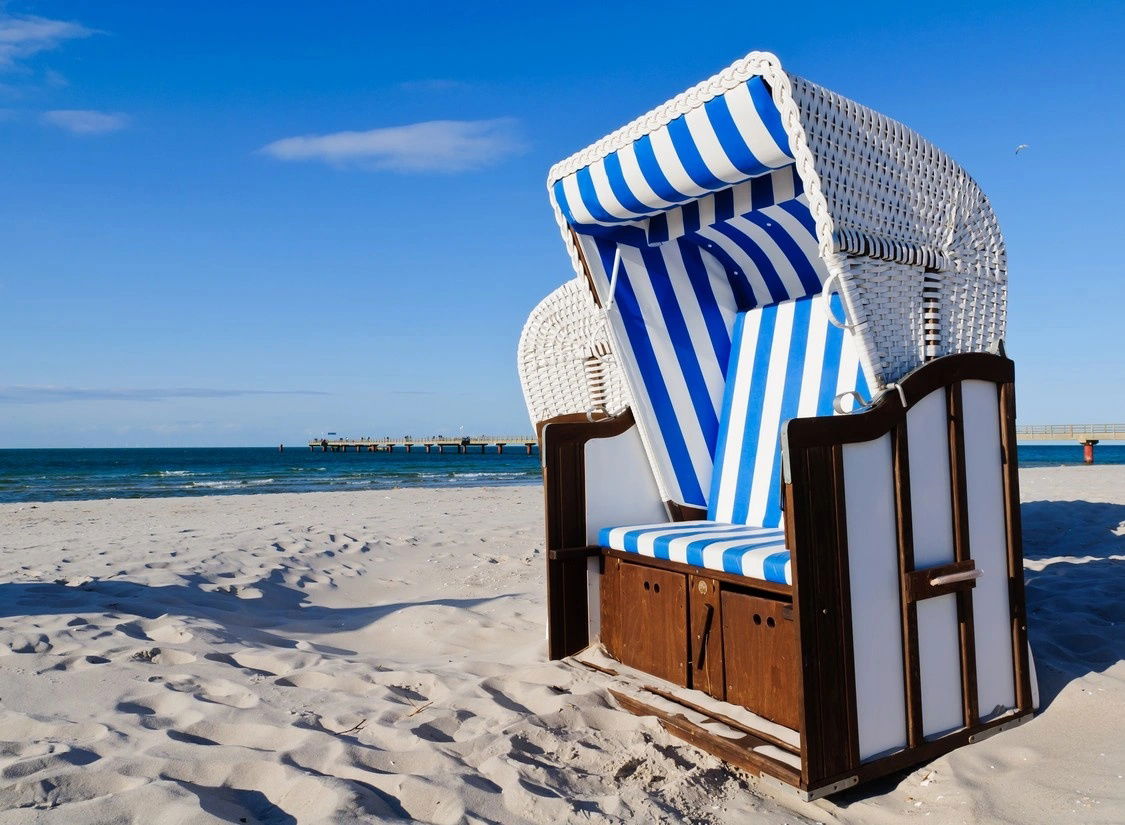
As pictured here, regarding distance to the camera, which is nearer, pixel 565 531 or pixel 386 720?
pixel 386 720

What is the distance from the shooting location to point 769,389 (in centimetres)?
360

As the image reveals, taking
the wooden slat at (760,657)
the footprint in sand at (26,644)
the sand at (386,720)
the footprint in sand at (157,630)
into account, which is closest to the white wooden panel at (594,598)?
the sand at (386,720)

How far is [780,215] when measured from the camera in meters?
3.32

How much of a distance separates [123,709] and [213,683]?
361mm

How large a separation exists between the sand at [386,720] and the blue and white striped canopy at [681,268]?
3.94 feet

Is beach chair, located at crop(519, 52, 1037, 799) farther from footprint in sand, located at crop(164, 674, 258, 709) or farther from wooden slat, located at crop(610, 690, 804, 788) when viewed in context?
footprint in sand, located at crop(164, 674, 258, 709)

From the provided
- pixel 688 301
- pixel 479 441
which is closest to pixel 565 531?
pixel 688 301

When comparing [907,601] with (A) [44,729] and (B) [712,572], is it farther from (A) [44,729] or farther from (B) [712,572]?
(A) [44,729]

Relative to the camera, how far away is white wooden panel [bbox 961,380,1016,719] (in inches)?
105

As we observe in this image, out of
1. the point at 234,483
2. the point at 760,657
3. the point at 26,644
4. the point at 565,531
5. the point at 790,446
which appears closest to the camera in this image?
the point at 790,446

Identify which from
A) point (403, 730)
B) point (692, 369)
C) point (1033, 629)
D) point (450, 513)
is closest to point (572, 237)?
point (692, 369)

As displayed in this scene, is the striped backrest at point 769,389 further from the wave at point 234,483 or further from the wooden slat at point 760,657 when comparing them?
the wave at point 234,483

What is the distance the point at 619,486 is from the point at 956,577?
1.50 metres

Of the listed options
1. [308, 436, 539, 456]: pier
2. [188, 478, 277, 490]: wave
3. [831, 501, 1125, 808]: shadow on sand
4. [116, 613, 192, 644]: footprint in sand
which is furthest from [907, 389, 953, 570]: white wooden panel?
[308, 436, 539, 456]: pier
